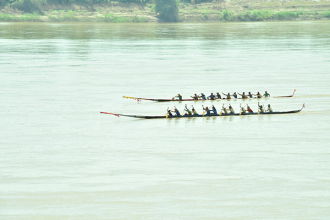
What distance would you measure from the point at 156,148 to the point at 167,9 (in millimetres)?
165605

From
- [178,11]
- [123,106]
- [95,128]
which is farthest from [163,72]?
[178,11]

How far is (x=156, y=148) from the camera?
111 feet

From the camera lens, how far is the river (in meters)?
24.9

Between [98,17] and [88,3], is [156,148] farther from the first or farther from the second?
[88,3]

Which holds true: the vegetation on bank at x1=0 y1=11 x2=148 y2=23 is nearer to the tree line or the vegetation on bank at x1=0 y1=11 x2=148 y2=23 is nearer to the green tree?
the tree line

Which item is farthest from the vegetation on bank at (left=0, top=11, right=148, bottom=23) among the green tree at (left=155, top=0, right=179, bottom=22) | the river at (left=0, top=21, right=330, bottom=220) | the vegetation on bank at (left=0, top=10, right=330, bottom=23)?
the river at (left=0, top=21, right=330, bottom=220)

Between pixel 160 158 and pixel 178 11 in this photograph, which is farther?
pixel 178 11

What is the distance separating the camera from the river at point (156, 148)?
24859 mm

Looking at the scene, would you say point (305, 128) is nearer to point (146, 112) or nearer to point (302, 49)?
point (146, 112)

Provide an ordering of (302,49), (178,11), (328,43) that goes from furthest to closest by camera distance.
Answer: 1. (178,11)
2. (328,43)
3. (302,49)

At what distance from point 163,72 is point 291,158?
40942 millimetres

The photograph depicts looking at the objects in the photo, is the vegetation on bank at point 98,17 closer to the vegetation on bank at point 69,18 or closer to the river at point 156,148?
the vegetation on bank at point 69,18

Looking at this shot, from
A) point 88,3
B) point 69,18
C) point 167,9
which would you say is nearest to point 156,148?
point 69,18

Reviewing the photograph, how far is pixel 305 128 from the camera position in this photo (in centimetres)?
3956
